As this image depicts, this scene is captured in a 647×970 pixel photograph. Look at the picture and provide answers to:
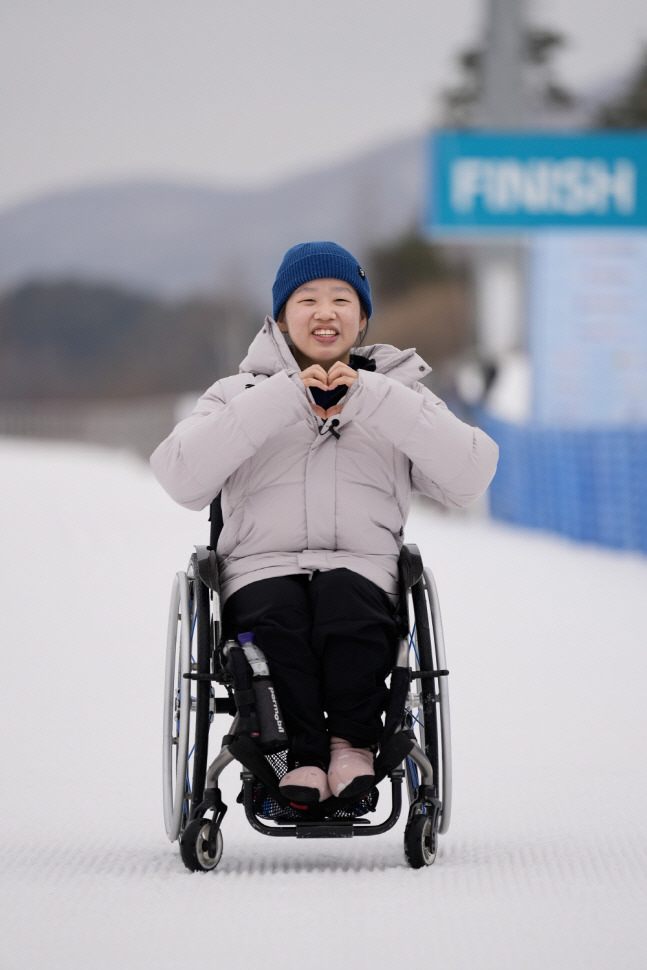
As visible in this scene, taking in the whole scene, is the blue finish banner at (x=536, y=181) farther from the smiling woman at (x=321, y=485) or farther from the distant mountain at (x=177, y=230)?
the distant mountain at (x=177, y=230)

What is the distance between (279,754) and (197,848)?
0.24 meters

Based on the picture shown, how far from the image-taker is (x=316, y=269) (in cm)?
348

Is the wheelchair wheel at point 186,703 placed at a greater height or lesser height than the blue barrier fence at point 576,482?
A: greater

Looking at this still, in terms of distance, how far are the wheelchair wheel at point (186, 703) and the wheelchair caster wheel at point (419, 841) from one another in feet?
1.39

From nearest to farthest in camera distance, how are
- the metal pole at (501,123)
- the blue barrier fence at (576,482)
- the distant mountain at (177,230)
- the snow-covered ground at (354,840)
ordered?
the snow-covered ground at (354,840), the blue barrier fence at (576,482), the metal pole at (501,123), the distant mountain at (177,230)

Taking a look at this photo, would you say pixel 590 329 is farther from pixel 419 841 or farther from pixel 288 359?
pixel 419 841

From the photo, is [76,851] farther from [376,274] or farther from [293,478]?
[376,274]

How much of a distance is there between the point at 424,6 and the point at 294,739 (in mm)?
84661

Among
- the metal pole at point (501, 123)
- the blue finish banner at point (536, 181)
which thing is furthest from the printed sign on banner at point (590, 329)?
the metal pole at point (501, 123)

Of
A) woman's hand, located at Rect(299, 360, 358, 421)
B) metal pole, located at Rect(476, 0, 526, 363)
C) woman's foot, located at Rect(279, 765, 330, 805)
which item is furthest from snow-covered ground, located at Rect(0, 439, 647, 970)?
metal pole, located at Rect(476, 0, 526, 363)

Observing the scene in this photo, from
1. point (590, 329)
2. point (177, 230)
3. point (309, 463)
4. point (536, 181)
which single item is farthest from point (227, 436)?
point (177, 230)

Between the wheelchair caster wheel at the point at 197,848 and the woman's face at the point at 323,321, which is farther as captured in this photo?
the woman's face at the point at 323,321

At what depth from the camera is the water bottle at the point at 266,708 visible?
128 inches

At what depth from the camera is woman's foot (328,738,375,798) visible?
3.22 meters
